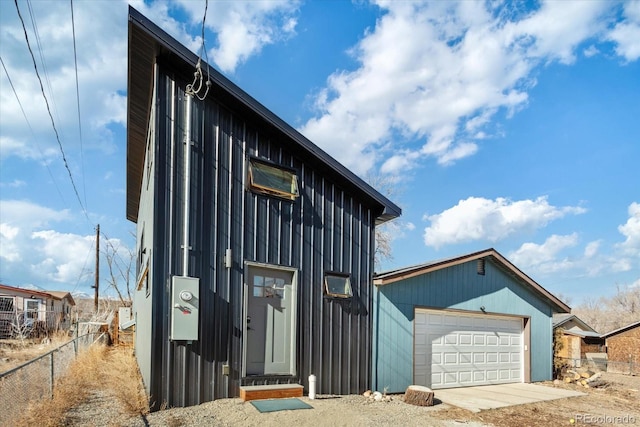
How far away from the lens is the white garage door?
35.6 ft

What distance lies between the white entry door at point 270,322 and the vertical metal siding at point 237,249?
0.64 ft

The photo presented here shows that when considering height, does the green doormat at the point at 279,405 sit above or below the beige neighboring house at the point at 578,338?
above

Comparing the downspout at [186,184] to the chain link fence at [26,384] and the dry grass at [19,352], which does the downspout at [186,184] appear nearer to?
the chain link fence at [26,384]

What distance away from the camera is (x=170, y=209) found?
740 centimetres

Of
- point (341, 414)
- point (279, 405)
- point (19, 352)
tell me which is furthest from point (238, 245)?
point (19, 352)

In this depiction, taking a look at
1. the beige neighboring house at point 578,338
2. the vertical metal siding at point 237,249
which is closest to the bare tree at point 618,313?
the beige neighboring house at point 578,338

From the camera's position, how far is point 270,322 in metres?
8.44

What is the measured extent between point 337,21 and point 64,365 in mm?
8699

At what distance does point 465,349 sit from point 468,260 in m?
2.23

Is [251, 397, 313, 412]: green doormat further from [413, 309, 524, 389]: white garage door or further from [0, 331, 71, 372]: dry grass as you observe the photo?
[0, 331, 71, 372]: dry grass

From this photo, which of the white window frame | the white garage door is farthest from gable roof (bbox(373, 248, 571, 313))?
the white garage door

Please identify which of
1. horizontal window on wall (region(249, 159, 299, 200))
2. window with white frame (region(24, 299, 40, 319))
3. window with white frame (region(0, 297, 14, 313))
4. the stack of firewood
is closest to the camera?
horizontal window on wall (region(249, 159, 299, 200))

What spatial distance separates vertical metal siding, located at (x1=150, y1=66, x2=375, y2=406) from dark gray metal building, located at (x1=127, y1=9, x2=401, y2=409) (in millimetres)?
20

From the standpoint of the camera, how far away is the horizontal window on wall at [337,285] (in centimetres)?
918
